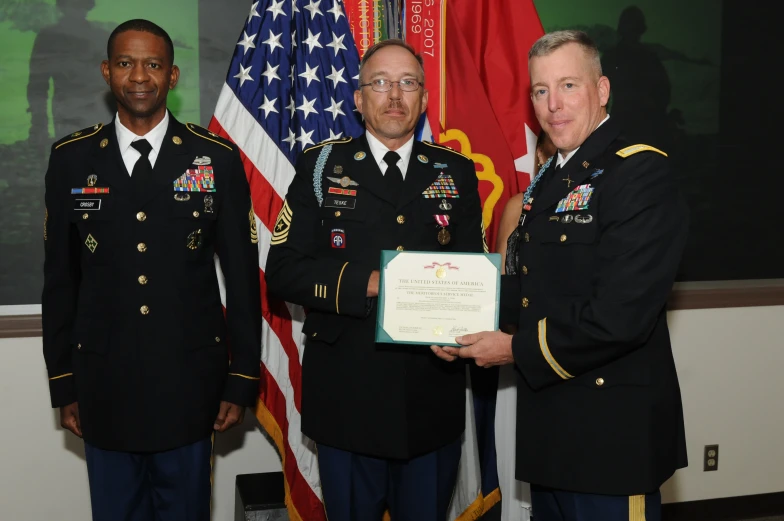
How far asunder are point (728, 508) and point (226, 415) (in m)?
2.55

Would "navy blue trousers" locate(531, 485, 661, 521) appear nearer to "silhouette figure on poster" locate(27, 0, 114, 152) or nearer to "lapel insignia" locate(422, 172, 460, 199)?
"lapel insignia" locate(422, 172, 460, 199)

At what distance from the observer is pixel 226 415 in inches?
89.0

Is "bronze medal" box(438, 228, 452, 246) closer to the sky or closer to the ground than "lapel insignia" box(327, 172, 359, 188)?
closer to the ground

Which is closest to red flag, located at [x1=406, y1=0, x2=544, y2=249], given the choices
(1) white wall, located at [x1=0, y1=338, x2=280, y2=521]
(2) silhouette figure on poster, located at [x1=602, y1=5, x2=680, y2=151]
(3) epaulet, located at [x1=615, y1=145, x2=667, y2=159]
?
(2) silhouette figure on poster, located at [x1=602, y1=5, x2=680, y2=151]

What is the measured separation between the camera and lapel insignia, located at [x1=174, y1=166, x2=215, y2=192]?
2193mm

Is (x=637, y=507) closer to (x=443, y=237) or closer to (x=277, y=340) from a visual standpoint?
(x=443, y=237)

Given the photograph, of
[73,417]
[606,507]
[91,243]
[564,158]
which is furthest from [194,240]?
[606,507]

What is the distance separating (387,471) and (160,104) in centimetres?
126

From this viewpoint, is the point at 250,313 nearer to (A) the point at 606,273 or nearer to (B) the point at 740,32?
(A) the point at 606,273

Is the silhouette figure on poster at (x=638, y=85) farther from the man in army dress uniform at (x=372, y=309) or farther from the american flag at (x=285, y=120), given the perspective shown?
the man in army dress uniform at (x=372, y=309)

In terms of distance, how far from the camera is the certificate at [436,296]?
6.19ft

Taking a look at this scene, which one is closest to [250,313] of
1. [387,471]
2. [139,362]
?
[139,362]

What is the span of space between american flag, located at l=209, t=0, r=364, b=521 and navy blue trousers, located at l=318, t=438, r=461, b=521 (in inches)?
24.7

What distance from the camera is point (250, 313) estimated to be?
227cm
